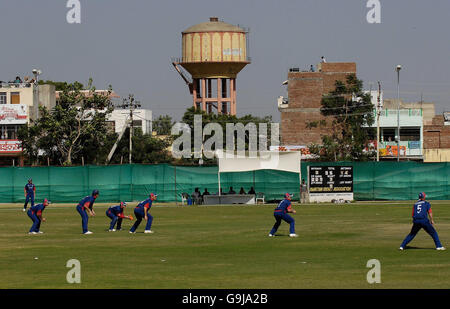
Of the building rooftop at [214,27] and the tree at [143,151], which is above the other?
the building rooftop at [214,27]

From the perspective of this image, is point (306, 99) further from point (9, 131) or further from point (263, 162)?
point (263, 162)

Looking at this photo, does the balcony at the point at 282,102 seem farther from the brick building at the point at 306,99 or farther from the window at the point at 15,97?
the window at the point at 15,97

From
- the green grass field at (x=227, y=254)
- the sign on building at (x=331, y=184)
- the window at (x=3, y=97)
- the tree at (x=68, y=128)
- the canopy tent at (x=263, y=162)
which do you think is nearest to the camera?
the green grass field at (x=227, y=254)

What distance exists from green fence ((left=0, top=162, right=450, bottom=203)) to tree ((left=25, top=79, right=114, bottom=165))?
32.2 metres

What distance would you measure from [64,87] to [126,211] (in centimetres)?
5593

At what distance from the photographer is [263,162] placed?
63.4 metres

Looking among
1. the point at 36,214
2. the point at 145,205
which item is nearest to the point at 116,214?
the point at 145,205

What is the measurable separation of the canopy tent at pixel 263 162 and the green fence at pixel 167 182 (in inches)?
222

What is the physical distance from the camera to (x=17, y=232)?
132 ft

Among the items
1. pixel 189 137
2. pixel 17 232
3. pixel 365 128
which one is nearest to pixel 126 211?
pixel 17 232

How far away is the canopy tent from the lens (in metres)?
63.3

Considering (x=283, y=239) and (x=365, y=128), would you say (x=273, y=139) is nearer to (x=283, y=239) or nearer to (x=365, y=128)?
(x=365, y=128)

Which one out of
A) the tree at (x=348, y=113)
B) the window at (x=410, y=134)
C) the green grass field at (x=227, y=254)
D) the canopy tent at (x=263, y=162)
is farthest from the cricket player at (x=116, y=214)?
the window at (x=410, y=134)

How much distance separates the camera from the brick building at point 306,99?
128 meters
